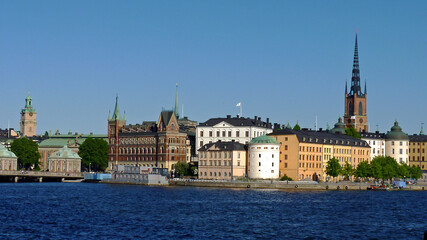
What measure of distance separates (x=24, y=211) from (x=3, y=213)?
2975mm

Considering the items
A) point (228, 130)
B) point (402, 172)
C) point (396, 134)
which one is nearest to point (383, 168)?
point (402, 172)

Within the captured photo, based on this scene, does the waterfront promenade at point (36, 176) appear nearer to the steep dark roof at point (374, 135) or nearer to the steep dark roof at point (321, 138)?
the steep dark roof at point (321, 138)

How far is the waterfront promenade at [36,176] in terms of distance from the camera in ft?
488

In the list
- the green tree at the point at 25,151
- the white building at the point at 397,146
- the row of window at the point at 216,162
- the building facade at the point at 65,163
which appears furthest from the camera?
the white building at the point at 397,146

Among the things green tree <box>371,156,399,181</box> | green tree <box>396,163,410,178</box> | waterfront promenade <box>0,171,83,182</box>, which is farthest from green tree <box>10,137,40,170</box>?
green tree <box>396,163,410,178</box>

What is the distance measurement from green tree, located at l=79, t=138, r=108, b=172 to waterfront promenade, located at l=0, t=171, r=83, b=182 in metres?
14.6

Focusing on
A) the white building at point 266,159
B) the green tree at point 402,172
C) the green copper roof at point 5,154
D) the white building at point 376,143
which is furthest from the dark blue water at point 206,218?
the white building at point 376,143

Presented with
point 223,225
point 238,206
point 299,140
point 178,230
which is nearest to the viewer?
point 178,230

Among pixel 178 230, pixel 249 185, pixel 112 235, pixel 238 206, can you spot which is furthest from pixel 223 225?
pixel 249 185

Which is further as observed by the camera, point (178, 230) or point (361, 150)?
point (361, 150)

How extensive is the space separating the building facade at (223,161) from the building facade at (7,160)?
46433 mm

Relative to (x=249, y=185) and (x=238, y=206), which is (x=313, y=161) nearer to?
(x=249, y=185)

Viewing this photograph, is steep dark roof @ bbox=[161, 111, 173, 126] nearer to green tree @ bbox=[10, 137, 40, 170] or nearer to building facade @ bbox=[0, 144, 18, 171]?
building facade @ bbox=[0, 144, 18, 171]

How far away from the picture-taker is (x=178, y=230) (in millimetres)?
58531
